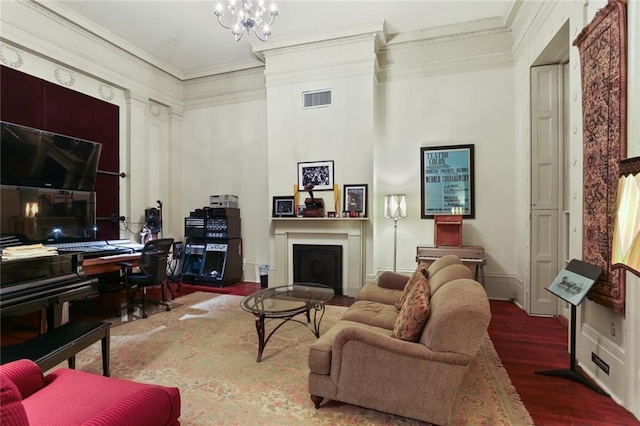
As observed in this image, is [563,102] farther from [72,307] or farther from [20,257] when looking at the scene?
[72,307]

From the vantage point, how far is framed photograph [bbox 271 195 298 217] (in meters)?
5.09

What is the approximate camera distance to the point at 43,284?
240cm

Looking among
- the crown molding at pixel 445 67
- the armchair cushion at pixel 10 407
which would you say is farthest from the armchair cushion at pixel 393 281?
the crown molding at pixel 445 67

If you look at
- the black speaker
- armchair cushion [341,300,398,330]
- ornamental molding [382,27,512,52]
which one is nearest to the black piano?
armchair cushion [341,300,398,330]

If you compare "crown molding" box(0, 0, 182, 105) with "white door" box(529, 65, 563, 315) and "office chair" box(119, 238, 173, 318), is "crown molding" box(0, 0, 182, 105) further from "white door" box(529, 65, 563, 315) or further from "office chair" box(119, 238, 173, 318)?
"white door" box(529, 65, 563, 315)

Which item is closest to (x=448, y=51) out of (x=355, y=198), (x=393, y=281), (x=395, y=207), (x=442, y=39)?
(x=442, y=39)

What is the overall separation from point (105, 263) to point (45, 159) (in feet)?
4.97

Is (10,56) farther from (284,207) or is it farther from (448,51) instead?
(448,51)

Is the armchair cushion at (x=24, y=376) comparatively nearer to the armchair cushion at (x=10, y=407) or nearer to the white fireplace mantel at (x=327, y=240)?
the armchair cushion at (x=10, y=407)

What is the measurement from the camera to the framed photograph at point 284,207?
16.7 feet

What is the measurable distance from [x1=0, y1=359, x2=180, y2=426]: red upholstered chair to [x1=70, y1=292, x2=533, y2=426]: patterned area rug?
27.5 inches

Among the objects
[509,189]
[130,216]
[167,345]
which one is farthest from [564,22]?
[130,216]

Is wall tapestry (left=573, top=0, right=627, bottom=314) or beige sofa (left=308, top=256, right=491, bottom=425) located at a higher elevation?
wall tapestry (left=573, top=0, right=627, bottom=314)

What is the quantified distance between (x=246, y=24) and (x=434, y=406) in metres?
3.77
